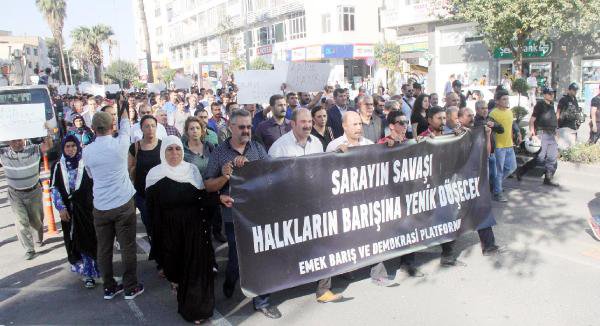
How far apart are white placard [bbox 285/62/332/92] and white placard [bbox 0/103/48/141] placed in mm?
4012

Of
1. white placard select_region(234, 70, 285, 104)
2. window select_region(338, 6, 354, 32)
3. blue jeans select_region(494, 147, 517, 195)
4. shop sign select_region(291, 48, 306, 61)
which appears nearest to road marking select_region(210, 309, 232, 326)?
white placard select_region(234, 70, 285, 104)

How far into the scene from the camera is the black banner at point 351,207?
425 cm

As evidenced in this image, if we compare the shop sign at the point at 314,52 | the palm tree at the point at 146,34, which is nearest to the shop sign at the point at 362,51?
the shop sign at the point at 314,52

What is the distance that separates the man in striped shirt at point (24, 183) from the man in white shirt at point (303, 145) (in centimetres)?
344

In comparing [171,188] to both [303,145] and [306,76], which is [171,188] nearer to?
[303,145]

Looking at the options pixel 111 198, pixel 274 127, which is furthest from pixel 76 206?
pixel 274 127

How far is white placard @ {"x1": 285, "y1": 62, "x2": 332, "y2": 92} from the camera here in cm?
879

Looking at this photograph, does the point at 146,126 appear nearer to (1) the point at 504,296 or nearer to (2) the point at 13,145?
(2) the point at 13,145

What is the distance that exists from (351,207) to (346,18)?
40.1 m

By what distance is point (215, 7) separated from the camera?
200ft

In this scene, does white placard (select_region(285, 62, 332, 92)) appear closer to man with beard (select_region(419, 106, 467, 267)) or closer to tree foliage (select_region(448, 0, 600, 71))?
man with beard (select_region(419, 106, 467, 267))

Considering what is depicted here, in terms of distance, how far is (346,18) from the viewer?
42.6m

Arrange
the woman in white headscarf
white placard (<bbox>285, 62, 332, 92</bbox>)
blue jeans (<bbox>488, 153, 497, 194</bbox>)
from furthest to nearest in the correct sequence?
white placard (<bbox>285, 62, 332, 92</bbox>)
blue jeans (<bbox>488, 153, 497, 194</bbox>)
the woman in white headscarf

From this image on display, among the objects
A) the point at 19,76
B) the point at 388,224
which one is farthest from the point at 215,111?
the point at 19,76
